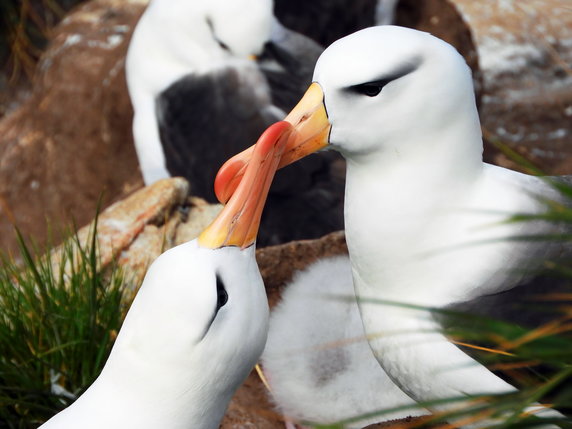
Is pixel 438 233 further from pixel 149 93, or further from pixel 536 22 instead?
pixel 536 22

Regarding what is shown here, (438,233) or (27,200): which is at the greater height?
(438,233)

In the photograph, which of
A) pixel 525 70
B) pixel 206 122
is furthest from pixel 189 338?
pixel 525 70

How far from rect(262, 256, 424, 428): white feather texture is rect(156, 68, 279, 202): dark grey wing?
908 millimetres

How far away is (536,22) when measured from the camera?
5.70 m

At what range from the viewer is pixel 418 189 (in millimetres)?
2152

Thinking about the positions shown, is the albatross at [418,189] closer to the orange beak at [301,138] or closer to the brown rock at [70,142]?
the orange beak at [301,138]

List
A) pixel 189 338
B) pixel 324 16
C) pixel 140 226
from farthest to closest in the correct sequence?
1. pixel 324 16
2. pixel 140 226
3. pixel 189 338

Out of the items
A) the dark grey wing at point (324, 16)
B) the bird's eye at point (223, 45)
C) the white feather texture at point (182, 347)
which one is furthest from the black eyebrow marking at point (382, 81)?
the dark grey wing at point (324, 16)

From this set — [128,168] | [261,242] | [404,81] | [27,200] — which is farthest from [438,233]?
[27,200]

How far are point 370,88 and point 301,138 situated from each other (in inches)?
8.6

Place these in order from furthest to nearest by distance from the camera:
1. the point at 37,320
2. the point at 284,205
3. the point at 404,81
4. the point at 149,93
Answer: the point at 149,93 → the point at 284,205 → the point at 37,320 → the point at 404,81

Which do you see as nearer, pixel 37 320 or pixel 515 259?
pixel 515 259

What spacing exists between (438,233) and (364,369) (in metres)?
0.79

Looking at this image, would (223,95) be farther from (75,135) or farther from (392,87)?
(392,87)
